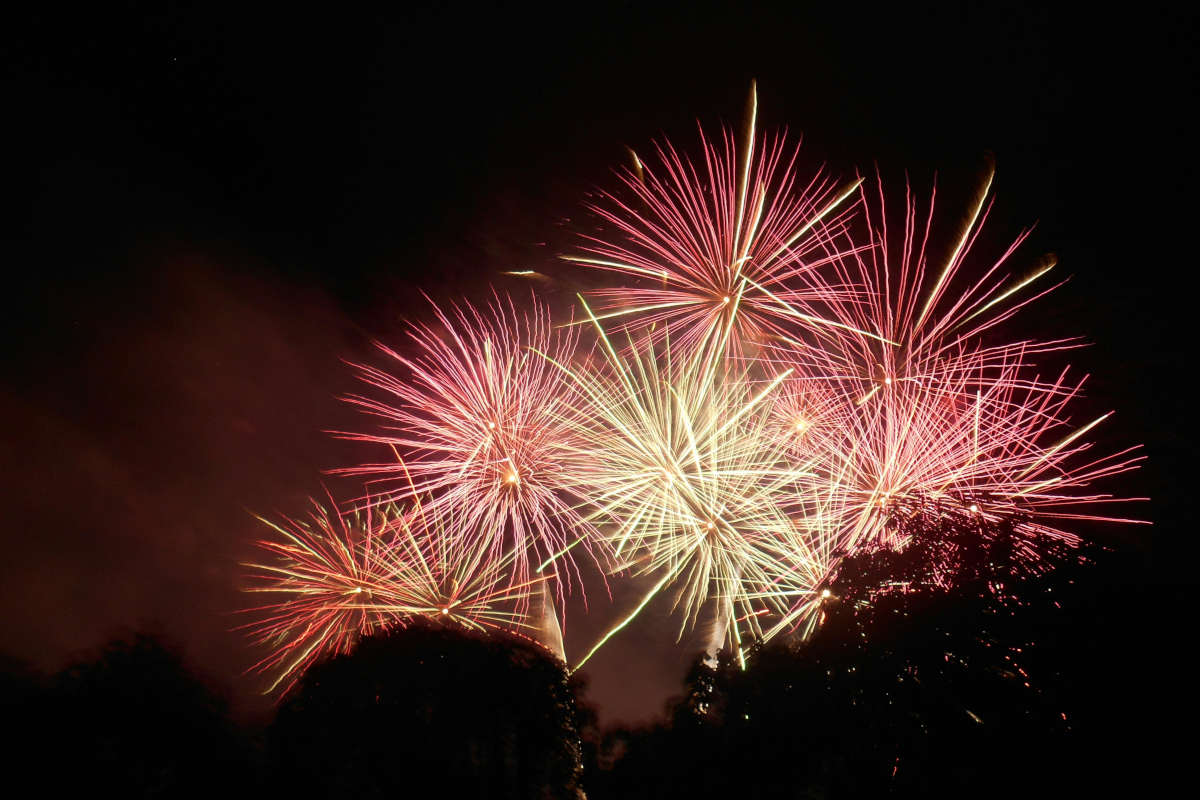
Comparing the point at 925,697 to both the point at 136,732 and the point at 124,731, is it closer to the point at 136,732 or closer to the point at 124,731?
the point at 136,732

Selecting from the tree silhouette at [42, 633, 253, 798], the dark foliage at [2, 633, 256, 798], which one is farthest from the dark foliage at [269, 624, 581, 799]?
the tree silhouette at [42, 633, 253, 798]

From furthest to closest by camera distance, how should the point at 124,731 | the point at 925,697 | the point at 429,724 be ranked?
the point at 124,731, the point at 429,724, the point at 925,697

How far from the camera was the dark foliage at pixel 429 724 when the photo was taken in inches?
303

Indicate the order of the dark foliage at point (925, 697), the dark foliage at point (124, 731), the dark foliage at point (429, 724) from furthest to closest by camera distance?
the dark foliage at point (124, 731), the dark foliage at point (429, 724), the dark foliage at point (925, 697)

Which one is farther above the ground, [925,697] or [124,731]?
[925,697]

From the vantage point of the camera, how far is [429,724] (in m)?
8.19

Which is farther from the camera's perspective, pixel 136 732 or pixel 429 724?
pixel 136 732

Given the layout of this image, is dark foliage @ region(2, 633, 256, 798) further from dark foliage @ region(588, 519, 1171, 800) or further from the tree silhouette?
dark foliage @ region(588, 519, 1171, 800)

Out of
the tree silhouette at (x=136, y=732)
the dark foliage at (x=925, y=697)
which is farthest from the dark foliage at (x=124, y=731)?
the dark foliage at (x=925, y=697)

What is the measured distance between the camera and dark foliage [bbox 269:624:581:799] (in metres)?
7.71

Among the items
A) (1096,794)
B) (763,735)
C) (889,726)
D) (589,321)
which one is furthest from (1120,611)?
(589,321)

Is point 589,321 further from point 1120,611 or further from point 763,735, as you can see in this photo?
point 1120,611

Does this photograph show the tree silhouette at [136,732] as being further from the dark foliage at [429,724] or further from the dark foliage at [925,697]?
the dark foliage at [925,697]

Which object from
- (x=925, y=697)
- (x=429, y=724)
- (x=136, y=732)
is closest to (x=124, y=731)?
(x=136, y=732)
